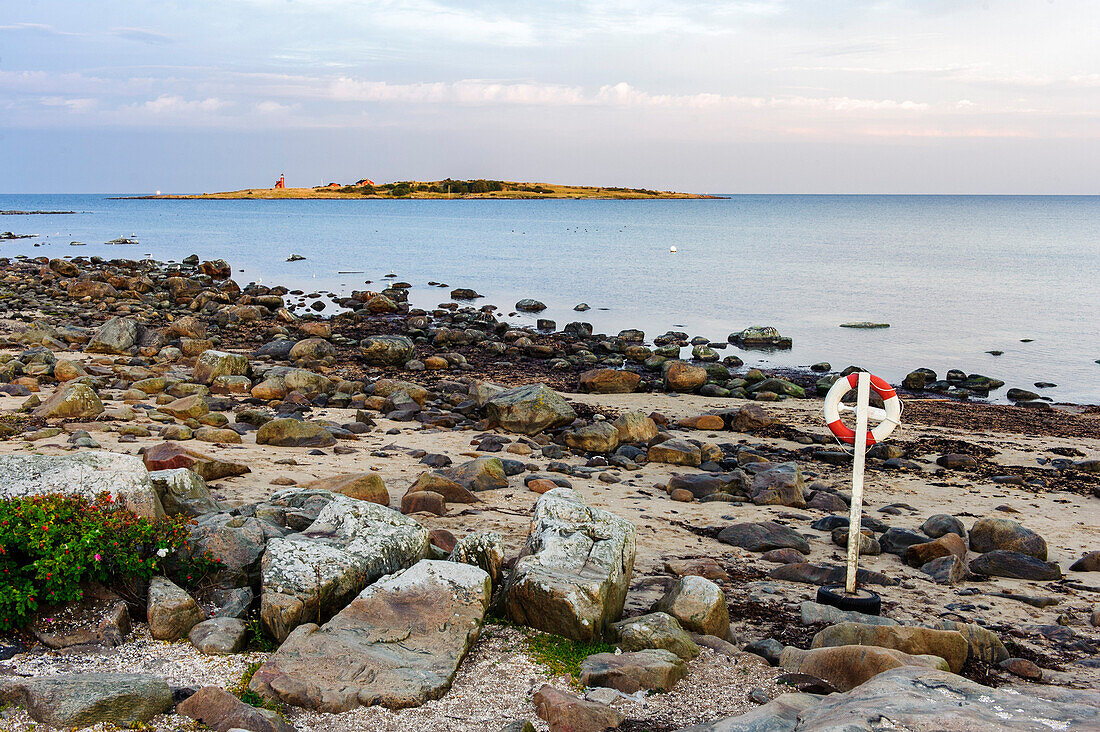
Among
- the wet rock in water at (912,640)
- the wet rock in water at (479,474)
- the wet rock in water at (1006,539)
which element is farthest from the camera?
the wet rock in water at (479,474)

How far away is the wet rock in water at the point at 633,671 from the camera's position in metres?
6.56

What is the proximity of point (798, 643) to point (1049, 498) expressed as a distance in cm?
833

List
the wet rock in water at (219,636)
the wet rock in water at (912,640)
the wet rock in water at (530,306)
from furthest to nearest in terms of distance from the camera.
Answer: the wet rock in water at (530,306)
the wet rock in water at (912,640)
the wet rock in water at (219,636)

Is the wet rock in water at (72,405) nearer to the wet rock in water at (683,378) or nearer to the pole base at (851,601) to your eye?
the pole base at (851,601)

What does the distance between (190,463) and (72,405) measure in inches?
181

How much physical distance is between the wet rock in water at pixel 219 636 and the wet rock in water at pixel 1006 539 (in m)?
8.95

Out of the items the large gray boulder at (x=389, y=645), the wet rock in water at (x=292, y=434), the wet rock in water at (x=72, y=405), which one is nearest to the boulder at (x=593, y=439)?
the wet rock in water at (x=292, y=434)

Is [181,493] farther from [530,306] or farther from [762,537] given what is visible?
[530,306]

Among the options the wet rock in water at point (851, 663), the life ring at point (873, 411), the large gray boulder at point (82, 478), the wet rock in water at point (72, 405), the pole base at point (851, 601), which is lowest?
the pole base at point (851, 601)

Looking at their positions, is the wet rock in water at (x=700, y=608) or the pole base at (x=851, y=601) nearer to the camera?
the wet rock in water at (x=700, y=608)

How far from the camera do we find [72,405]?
46.7ft

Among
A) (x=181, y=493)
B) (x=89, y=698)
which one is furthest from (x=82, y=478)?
(x=89, y=698)

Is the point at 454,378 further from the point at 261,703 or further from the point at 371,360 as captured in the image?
the point at 261,703

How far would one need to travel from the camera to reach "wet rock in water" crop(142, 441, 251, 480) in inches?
430
